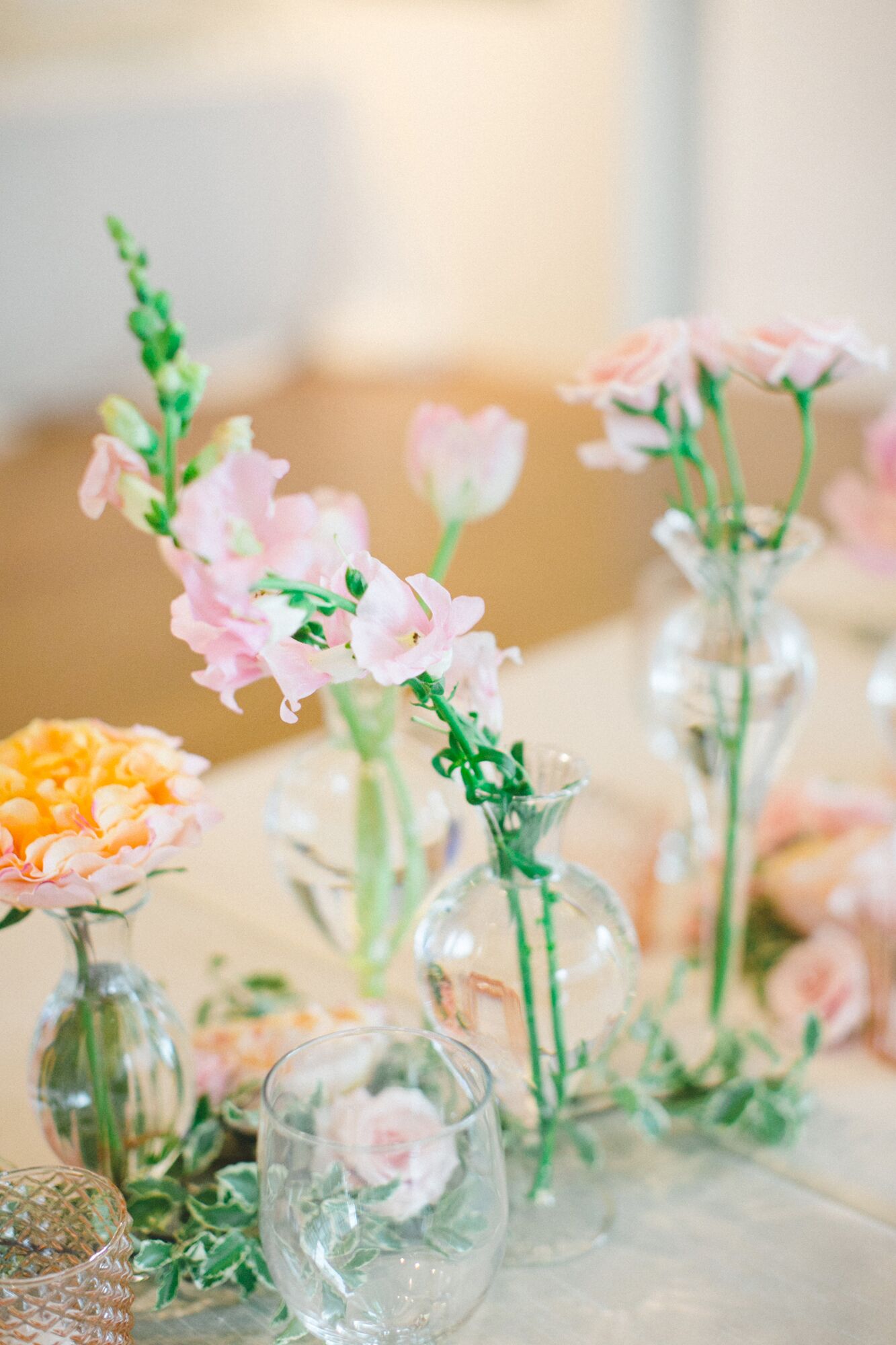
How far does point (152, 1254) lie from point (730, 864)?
384 millimetres

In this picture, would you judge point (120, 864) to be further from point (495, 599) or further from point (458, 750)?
point (495, 599)

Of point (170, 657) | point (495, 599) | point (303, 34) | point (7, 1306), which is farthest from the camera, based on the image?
point (303, 34)

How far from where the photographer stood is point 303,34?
5.23 m

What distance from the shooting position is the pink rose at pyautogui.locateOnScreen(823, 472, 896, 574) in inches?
41.0

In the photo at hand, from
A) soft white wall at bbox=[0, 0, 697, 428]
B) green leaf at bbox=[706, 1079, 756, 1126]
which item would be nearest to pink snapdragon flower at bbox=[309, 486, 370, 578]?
green leaf at bbox=[706, 1079, 756, 1126]

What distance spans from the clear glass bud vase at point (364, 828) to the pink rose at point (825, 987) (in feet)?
0.75

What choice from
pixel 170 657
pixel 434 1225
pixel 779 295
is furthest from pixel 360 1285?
pixel 779 295

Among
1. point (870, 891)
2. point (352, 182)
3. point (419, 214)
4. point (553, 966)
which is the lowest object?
point (419, 214)

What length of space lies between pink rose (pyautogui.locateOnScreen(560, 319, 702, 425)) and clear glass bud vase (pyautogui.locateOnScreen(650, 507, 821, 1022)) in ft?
0.24

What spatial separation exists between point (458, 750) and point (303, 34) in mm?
5231

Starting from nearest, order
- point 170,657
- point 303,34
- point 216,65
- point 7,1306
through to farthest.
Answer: point 7,1306 < point 170,657 < point 216,65 < point 303,34

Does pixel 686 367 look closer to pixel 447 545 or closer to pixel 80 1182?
pixel 447 545

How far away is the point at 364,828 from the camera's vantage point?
30.9 inches

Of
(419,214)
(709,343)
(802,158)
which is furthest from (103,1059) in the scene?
(419,214)
